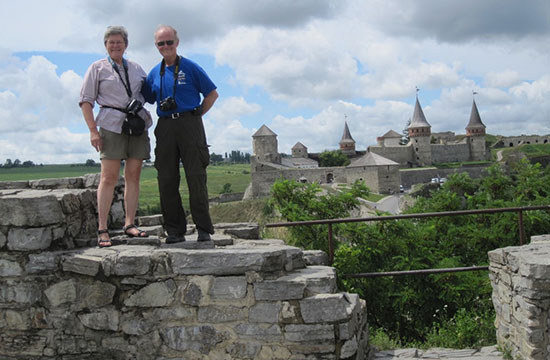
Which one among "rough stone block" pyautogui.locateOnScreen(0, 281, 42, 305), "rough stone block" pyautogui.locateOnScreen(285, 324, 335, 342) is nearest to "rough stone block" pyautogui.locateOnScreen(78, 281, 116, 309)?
"rough stone block" pyautogui.locateOnScreen(0, 281, 42, 305)

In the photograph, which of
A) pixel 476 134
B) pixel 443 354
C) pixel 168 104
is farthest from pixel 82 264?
pixel 476 134

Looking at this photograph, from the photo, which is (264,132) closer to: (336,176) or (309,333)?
(336,176)

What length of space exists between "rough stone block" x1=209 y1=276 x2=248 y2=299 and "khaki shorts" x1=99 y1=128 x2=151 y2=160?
161 cm

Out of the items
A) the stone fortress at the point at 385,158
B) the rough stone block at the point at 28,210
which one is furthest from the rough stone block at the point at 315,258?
the stone fortress at the point at 385,158

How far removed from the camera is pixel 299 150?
94688mm

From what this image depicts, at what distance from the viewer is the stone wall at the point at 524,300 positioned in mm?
3893

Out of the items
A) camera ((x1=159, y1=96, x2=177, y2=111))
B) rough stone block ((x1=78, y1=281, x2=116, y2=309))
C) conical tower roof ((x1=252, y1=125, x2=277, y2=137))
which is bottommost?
rough stone block ((x1=78, y1=281, x2=116, y2=309))

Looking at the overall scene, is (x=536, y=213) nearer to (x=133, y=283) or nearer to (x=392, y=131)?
(x=133, y=283)

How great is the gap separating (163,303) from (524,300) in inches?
115

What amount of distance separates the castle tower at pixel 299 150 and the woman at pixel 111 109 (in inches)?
3500

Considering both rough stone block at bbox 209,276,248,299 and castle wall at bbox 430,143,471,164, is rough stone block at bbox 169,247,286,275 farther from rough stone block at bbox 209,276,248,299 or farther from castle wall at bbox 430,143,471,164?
castle wall at bbox 430,143,471,164

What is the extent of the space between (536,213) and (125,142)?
5267 mm

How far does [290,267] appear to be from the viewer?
4.25 meters

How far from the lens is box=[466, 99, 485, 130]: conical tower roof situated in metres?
83.2
